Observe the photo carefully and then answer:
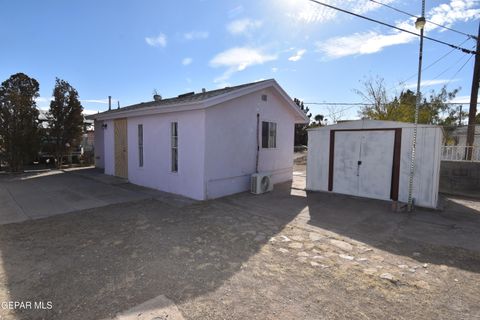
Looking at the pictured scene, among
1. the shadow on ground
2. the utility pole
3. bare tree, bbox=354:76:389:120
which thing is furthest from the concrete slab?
bare tree, bbox=354:76:389:120

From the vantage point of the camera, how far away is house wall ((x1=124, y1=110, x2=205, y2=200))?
22.6ft

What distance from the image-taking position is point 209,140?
6816 millimetres

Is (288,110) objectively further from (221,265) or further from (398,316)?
(398,316)

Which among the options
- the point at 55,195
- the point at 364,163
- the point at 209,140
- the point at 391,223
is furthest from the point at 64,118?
the point at 391,223

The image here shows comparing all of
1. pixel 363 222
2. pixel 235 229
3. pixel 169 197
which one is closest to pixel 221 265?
pixel 235 229

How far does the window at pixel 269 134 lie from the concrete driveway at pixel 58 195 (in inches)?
155

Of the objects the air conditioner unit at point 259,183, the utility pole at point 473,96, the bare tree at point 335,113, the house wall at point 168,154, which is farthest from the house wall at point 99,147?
the bare tree at point 335,113

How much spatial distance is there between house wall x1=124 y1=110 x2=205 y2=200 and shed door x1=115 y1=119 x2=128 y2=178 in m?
0.44

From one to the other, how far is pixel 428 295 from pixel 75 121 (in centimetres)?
1643

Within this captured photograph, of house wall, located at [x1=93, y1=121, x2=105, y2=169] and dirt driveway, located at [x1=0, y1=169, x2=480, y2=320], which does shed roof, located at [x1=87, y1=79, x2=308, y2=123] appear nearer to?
dirt driveway, located at [x1=0, y1=169, x2=480, y2=320]

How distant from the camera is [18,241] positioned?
4.08 meters

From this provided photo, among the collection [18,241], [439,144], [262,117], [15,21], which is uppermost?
[15,21]

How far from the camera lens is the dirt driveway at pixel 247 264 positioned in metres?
2.55

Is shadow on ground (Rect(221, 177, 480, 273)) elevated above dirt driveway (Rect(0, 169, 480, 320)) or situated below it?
above
